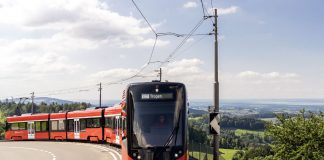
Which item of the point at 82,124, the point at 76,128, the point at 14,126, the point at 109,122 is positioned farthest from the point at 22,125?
the point at 109,122

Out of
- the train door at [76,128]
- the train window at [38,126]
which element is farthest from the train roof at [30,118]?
the train door at [76,128]

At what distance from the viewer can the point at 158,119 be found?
15.4 meters

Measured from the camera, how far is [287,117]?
4575 centimetres

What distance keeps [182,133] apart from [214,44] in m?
4.31

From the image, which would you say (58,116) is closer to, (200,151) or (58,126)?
(58,126)

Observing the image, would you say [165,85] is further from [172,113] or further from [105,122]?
[105,122]

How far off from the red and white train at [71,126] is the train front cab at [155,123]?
13.9 metres

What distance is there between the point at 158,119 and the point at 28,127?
35.5 m

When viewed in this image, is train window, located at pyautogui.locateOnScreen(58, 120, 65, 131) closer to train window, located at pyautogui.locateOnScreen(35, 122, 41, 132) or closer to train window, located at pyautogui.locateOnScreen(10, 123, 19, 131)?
train window, located at pyautogui.locateOnScreen(35, 122, 41, 132)

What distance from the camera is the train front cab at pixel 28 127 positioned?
46.0 metres

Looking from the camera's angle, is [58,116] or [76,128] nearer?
[76,128]

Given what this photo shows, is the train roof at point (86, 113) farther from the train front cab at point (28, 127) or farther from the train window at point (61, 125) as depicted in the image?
the train front cab at point (28, 127)

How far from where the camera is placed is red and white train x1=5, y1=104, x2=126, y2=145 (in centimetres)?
3319

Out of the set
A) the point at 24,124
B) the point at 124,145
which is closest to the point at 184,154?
the point at 124,145
